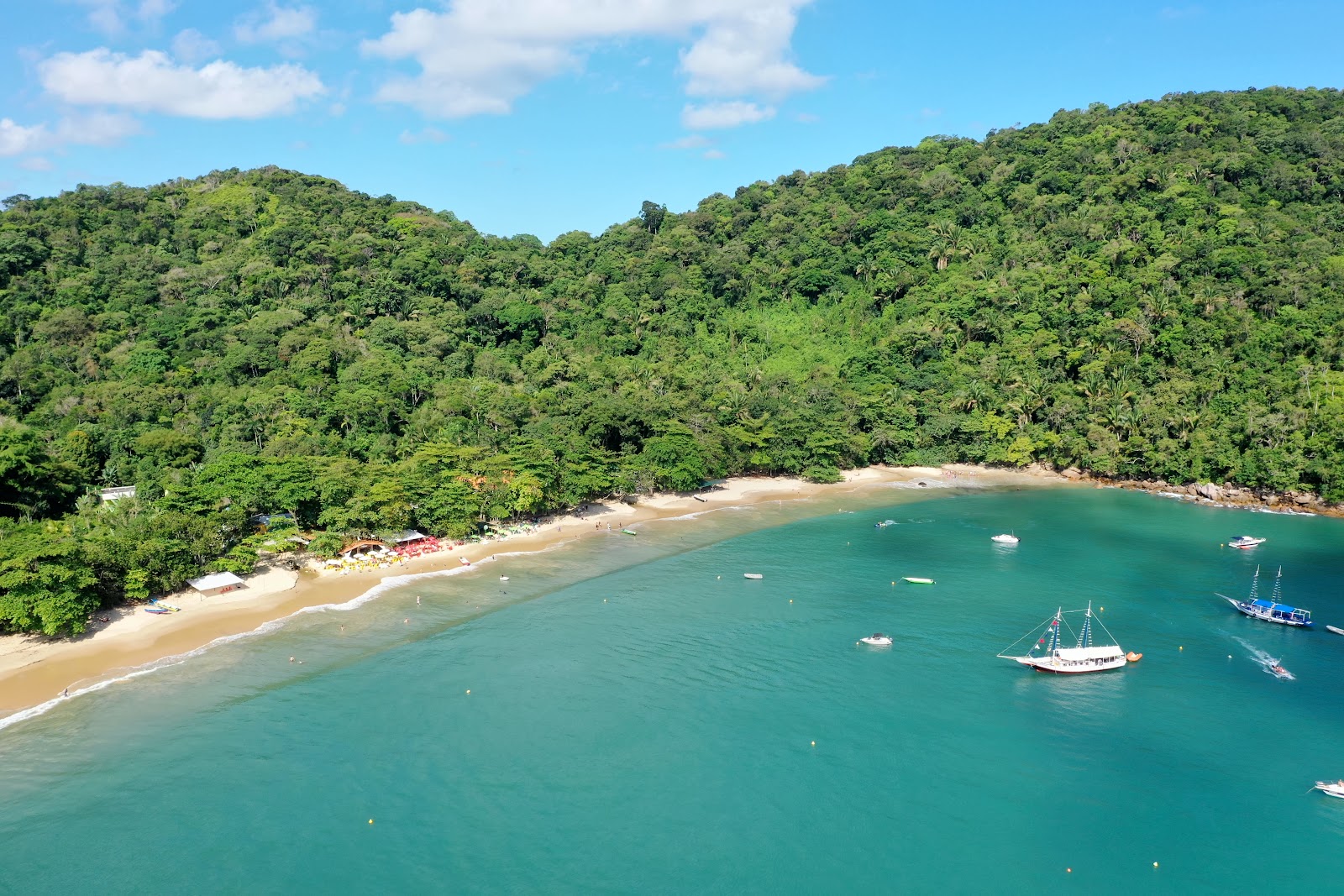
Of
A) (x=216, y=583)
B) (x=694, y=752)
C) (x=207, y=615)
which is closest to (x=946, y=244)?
(x=694, y=752)

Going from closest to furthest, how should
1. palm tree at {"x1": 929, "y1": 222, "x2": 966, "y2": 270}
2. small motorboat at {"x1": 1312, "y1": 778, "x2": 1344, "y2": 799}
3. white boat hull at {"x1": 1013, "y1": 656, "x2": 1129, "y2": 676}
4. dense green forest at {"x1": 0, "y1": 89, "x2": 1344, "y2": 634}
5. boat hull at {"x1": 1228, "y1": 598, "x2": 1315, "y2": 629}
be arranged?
small motorboat at {"x1": 1312, "y1": 778, "x2": 1344, "y2": 799} < white boat hull at {"x1": 1013, "y1": 656, "x2": 1129, "y2": 676} < boat hull at {"x1": 1228, "y1": 598, "x2": 1315, "y2": 629} < dense green forest at {"x1": 0, "y1": 89, "x2": 1344, "y2": 634} < palm tree at {"x1": 929, "y1": 222, "x2": 966, "y2": 270}

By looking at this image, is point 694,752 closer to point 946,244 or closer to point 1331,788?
point 1331,788

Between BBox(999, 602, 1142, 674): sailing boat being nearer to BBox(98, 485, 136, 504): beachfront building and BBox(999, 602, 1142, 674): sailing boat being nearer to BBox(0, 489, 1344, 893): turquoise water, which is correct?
BBox(0, 489, 1344, 893): turquoise water

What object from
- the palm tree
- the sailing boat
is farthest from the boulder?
the palm tree

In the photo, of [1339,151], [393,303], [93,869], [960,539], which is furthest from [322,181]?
[1339,151]

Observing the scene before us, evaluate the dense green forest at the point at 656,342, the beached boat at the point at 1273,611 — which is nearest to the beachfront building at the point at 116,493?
the dense green forest at the point at 656,342

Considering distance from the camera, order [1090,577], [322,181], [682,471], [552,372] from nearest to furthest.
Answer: [1090,577] < [682,471] < [552,372] < [322,181]

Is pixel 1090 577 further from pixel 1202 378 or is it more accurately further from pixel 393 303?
pixel 393 303
